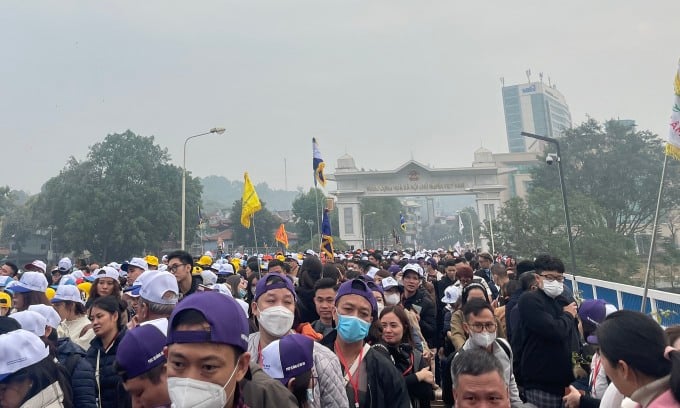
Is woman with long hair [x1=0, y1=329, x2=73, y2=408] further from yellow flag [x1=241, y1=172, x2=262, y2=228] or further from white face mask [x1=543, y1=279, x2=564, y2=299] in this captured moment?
yellow flag [x1=241, y1=172, x2=262, y2=228]

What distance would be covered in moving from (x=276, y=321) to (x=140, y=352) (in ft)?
3.72

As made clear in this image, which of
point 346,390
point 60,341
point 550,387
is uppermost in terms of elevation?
point 60,341

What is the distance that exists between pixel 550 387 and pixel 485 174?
4501cm

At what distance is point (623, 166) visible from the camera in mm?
44062

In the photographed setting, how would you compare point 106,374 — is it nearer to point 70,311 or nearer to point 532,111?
point 70,311

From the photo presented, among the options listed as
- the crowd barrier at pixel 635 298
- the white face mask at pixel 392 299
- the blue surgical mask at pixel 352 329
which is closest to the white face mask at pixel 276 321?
the blue surgical mask at pixel 352 329

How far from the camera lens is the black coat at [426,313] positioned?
6520mm

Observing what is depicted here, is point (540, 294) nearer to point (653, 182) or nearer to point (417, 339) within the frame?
point (417, 339)

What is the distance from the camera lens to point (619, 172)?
145 feet

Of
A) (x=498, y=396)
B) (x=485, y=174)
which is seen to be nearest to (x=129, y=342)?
(x=498, y=396)

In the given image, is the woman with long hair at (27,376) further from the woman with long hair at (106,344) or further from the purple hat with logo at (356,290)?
the purple hat with logo at (356,290)

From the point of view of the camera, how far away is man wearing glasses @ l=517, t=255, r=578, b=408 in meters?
Answer: 4.28

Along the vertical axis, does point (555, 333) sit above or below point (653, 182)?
below

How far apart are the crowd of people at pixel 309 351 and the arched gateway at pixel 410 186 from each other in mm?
41690
